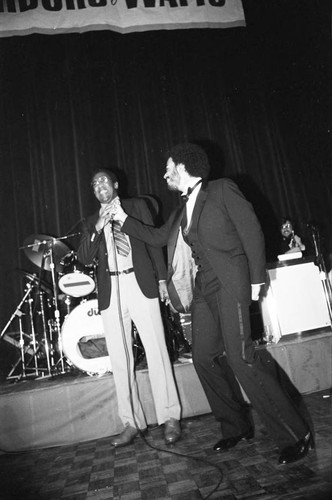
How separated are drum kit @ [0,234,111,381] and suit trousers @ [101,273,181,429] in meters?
0.58

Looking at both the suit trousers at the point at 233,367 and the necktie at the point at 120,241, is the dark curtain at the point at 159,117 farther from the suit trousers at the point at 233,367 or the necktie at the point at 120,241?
the suit trousers at the point at 233,367

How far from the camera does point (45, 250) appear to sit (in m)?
4.04

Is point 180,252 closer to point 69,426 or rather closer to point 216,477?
point 216,477

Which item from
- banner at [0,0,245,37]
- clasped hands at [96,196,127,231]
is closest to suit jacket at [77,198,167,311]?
clasped hands at [96,196,127,231]

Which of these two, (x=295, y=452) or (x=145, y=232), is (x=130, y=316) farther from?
(x=295, y=452)

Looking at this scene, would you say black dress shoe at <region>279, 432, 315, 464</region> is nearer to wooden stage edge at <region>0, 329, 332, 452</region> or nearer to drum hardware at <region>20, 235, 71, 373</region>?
wooden stage edge at <region>0, 329, 332, 452</region>

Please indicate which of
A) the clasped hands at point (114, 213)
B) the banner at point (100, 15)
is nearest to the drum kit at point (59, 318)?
the clasped hands at point (114, 213)

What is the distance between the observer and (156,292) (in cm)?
283

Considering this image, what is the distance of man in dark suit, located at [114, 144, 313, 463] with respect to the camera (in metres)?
1.98

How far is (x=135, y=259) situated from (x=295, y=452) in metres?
1.64

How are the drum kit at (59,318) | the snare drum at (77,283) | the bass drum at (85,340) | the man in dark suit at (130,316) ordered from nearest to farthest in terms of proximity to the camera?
the man in dark suit at (130,316) < the bass drum at (85,340) < the drum kit at (59,318) < the snare drum at (77,283)

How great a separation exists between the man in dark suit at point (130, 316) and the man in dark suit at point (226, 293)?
33 cm

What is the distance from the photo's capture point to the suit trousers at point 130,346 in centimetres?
277

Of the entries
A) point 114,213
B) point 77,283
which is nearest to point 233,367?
point 114,213
